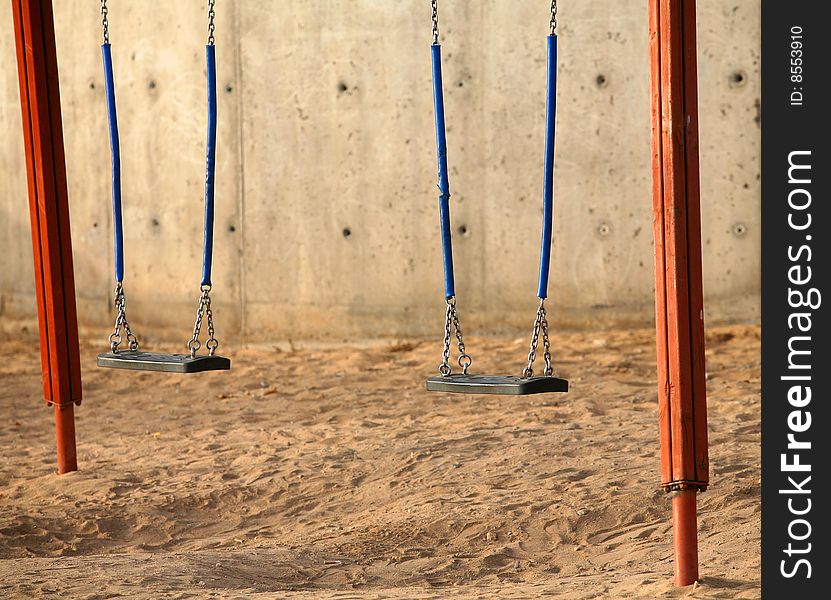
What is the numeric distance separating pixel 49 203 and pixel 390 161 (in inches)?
145

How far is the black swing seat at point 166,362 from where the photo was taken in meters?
5.00

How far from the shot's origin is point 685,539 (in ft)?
12.7

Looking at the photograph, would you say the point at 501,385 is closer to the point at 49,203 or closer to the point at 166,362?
the point at 166,362

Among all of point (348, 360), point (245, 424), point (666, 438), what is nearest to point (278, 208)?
point (348, 360)

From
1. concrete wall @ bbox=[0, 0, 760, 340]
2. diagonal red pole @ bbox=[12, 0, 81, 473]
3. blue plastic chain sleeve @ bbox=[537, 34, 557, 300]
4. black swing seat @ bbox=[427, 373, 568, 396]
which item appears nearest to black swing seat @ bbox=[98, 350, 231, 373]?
diagonal red pole @ bbox=[12, 0, 81, 473]

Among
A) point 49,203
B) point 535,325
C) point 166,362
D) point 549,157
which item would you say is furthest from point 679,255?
point 49,203

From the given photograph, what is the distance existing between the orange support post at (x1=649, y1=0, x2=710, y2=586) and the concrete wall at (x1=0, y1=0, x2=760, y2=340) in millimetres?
4786

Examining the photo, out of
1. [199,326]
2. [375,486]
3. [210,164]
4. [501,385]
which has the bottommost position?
[375,486]

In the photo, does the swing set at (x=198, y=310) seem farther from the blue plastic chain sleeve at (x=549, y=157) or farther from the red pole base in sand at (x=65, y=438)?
the blue plastic chain sleeve at (x=549, y=157)

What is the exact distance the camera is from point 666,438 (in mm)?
3959

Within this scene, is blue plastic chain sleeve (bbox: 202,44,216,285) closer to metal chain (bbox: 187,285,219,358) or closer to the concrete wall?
metal chain (bbox: 187,285,219,358)

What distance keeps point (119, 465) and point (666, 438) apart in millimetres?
3470

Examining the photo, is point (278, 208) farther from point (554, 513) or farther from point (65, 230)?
point (554, 513)

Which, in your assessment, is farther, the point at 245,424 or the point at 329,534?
the point at 245,424
